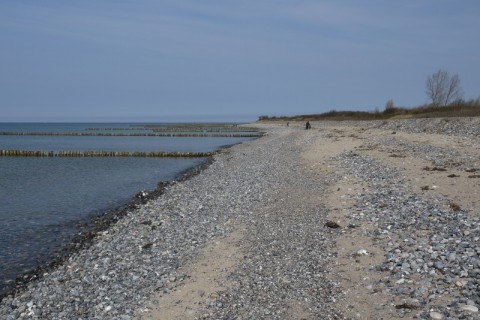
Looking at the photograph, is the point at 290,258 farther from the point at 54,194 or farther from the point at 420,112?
the point at 420,112

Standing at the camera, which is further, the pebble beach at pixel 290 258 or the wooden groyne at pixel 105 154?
the wooden groyne at pixel 105 154

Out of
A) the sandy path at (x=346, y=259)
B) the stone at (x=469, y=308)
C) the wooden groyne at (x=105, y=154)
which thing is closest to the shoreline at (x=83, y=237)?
the sandy path at (x=346, y=259)

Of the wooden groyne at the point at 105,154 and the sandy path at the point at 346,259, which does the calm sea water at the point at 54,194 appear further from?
the sandy path at the point at 346,259

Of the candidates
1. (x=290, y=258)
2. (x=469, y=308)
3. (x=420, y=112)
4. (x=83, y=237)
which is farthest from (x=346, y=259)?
(x=420, y=112)

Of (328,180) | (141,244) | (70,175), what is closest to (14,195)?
(70,175)

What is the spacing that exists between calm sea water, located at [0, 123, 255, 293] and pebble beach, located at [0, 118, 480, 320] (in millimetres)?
2031

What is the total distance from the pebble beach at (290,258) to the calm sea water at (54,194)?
203 cm

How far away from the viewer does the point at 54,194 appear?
2575cm

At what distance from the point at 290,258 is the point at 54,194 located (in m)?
19.6

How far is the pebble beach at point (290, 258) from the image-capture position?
8289 millimetres

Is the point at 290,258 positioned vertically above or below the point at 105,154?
above

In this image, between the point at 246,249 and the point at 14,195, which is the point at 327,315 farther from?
the point at 14,195

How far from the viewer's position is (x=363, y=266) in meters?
9.75

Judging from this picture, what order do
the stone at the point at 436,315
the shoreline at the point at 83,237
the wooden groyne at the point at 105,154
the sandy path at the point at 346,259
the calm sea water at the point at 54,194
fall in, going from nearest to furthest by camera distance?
1. the stone at the point at 436,315
2. the sandy path at the point at 346,259
3. the shoreline at the point at 83,237
4. the calm sea water at the point at 54,194
5. the wooden groyne at the point at 105,154
